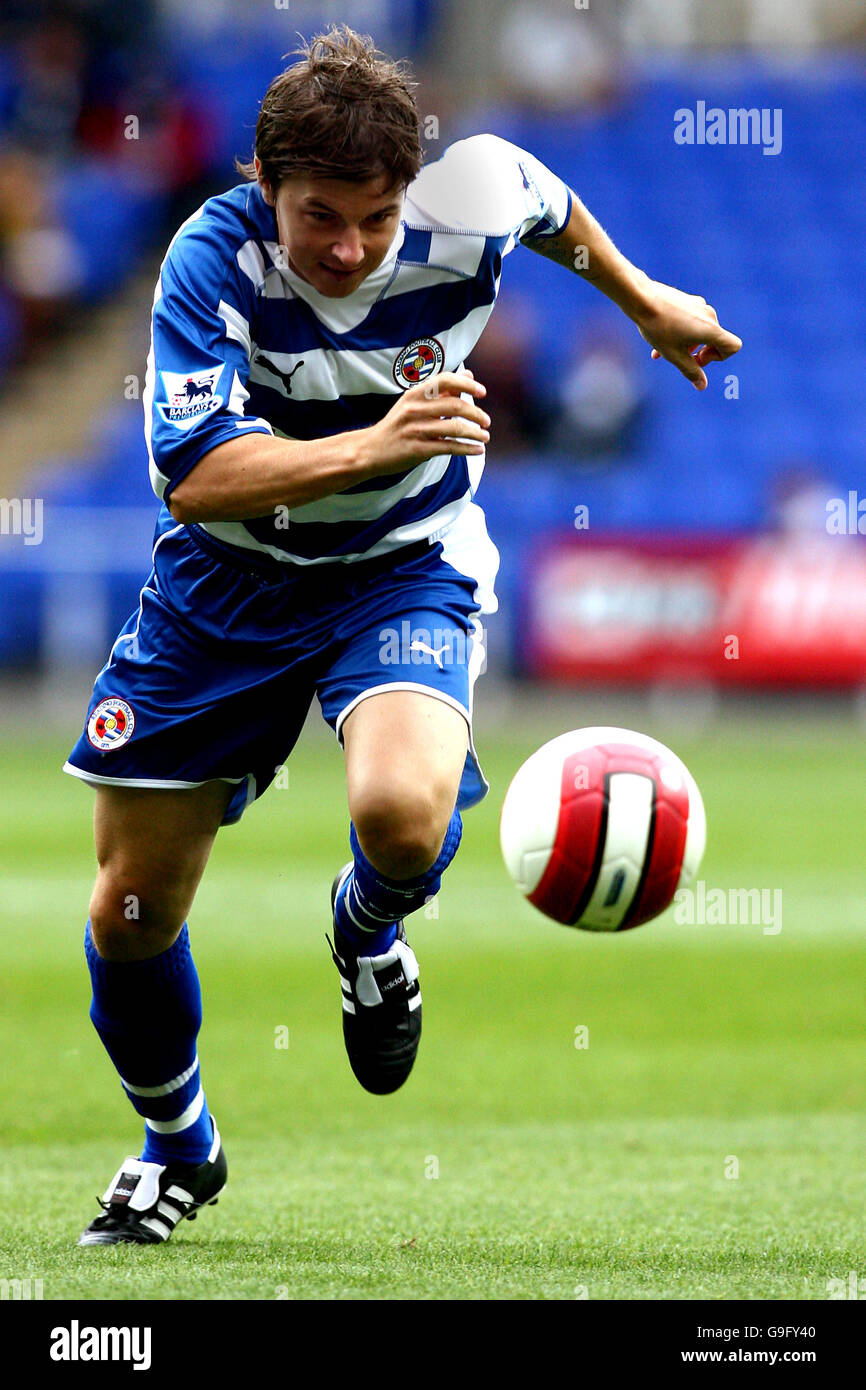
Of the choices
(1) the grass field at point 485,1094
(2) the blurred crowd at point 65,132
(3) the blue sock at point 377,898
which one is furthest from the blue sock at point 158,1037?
(2) the blurred crowd at point 65,132

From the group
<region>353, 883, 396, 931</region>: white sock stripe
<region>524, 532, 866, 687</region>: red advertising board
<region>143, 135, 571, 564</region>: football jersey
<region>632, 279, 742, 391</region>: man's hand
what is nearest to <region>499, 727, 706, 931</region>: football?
<region>353, 883, 396, 931</region>: white sock stripe

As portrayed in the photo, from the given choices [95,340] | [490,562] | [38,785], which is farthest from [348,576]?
[95,340]

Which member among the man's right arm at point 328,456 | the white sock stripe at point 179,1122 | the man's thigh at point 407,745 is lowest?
the white sock stripe at point 179,1122

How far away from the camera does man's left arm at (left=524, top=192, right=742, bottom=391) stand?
4.36 m

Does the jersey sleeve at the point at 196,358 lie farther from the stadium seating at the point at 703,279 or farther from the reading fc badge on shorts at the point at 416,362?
the stadium seating at the point at 703,279

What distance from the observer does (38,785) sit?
1371 cm

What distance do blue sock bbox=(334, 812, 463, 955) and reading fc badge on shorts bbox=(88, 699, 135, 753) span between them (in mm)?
532

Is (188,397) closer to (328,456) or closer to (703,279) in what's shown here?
(328,456)

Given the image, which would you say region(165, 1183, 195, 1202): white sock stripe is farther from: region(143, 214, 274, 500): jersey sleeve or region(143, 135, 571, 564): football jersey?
region(143, 214, 274, 500): jersey sleeve

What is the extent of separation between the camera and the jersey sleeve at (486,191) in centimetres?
405

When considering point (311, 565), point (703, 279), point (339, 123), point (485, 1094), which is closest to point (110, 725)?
point (311, 565)

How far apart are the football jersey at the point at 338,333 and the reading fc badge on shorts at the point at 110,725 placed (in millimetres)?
424

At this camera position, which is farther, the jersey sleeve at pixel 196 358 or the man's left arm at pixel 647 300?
the man's left arm at pixel 647 300
